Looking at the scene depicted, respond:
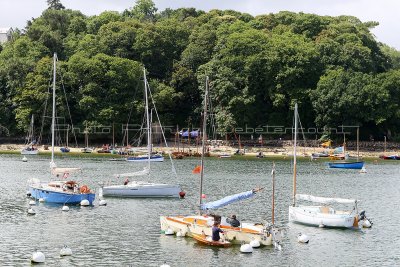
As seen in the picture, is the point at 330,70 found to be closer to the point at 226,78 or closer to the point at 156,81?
the point at 226,78

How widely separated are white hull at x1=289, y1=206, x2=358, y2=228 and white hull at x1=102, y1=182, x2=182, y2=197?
58.0 ft

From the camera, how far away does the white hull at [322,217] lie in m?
57.0

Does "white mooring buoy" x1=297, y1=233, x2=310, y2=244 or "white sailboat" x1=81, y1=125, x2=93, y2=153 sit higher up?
"white sailboat" x1=81, y1=125, x2=93, y2=153

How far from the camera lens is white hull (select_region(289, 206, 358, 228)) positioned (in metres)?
57.0

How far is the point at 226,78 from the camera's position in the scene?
14662cm

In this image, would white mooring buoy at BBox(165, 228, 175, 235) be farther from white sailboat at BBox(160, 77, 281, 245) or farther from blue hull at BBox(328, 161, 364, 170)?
blue hull at BBox(328, 161, 364, 170)

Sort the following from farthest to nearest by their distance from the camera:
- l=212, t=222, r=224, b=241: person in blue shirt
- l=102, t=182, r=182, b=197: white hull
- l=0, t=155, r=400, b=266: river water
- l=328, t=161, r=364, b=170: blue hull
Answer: l=328, t=161, r=364, b=170: blue hull < l=102, t=182, r=182, b=197: white hull < l=212, t=222, r=224, b=241: person in blue shirt < l=0, t=155, r=400, b=266: river water

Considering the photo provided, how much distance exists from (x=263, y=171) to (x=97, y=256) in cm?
6387

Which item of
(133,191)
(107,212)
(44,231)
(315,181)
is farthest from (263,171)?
(44,231)

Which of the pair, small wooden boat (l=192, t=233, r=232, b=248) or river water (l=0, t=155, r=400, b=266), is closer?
river water (l=0, t=155, r=400, b=266)

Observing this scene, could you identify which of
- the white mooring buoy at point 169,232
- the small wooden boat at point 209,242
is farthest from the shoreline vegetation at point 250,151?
the small wooden boat at point 209,242

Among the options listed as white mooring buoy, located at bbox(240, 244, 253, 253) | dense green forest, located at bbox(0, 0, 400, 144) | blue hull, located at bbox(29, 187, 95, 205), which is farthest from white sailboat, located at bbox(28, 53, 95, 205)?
dense green forest, located at bbox(0, 0, 400, 144)

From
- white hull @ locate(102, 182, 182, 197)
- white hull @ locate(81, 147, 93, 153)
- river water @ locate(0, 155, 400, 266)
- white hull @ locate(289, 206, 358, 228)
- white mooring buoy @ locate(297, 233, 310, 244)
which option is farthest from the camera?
white hull @ locate(81, 147, 93, 153)

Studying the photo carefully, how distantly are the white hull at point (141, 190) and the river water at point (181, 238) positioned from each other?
1452 millimetres
